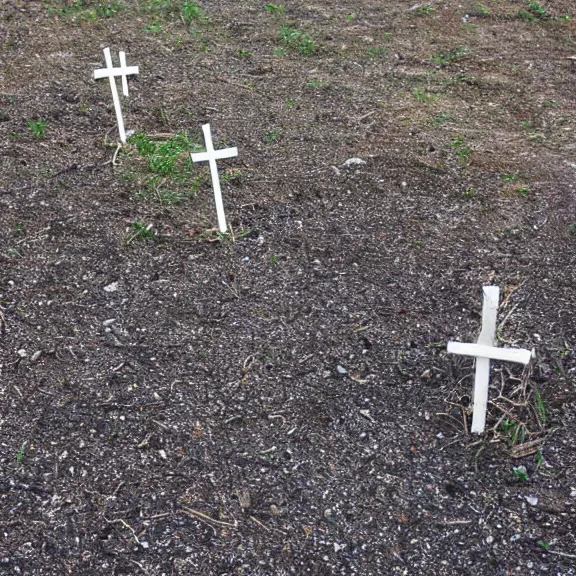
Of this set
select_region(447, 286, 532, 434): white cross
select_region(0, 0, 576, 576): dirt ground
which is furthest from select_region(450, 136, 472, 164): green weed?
select_region(447, 286, 532, 434): white cross

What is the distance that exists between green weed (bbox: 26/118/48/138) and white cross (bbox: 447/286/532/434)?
130 inches

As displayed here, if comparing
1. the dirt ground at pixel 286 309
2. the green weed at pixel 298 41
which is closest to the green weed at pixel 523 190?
the dirt ground at pixel 286 309

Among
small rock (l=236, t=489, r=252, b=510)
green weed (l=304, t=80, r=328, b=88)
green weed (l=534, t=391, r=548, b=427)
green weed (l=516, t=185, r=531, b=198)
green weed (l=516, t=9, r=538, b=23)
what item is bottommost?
small rock (l=236, t=489, r=252, b=510)

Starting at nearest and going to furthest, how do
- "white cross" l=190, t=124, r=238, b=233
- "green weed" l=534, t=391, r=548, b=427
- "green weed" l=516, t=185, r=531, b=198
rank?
"green weed" l=534, t=391, r=548, b=427, "white cross" l=190, t=124, r=238, b=233, "green weed" l=516, t=185, r=531, b=198

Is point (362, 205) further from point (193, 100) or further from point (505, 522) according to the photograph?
point (505, 522)

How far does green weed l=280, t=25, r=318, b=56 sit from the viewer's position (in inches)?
222

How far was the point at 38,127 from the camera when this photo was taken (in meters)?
4.59

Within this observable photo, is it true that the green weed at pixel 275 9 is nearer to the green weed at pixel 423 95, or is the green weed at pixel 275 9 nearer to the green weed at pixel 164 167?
the green weed at pixel 423 95

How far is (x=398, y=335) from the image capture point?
313 cm

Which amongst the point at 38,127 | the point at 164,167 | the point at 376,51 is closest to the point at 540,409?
the point at 164,167

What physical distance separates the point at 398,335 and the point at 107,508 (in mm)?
1445

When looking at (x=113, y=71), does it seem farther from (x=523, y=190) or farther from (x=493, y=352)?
(x=493, y=352)

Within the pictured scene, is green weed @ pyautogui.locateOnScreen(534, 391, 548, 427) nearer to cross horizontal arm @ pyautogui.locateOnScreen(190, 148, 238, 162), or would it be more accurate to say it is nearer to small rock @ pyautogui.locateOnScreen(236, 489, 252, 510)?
small rock @ pyautogui.locateOnScreen(236, 489, 252, 510)

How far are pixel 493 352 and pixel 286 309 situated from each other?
113cm
